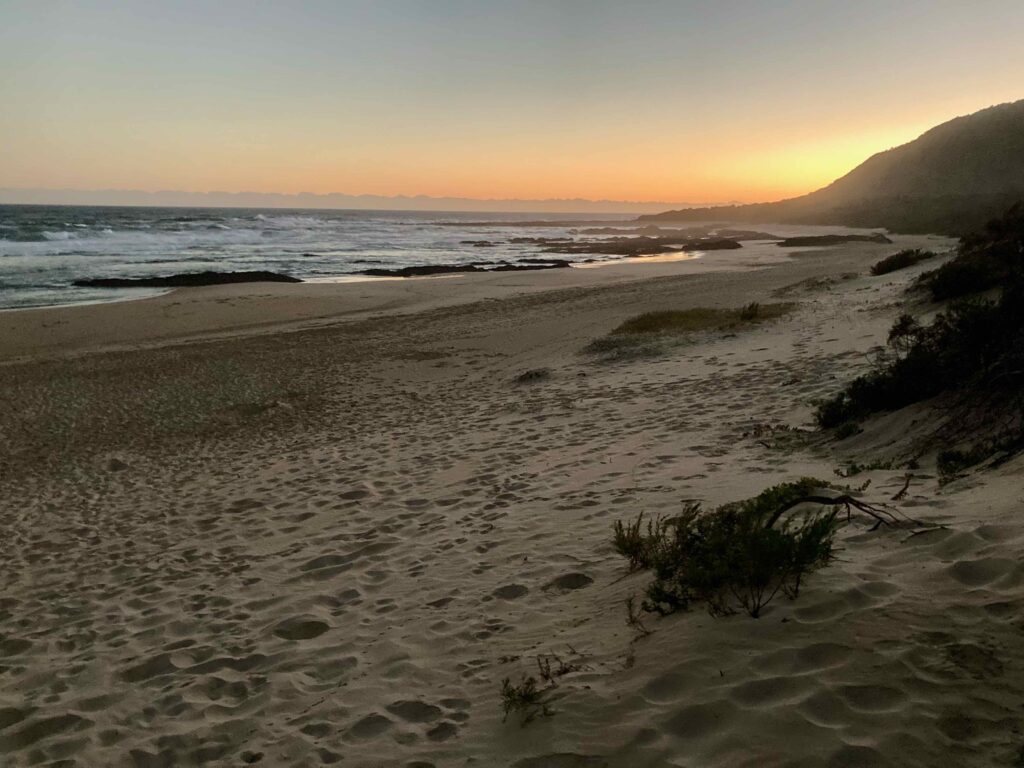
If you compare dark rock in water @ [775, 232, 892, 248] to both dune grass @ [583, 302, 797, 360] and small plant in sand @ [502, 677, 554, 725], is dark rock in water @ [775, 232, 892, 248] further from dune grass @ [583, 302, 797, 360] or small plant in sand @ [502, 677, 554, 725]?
small plant in sand @ [502, 677, 554, 725]

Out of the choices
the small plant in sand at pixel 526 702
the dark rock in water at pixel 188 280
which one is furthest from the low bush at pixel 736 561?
the dark rock in water at pixel 188 280

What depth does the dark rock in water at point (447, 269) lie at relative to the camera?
35281 mm

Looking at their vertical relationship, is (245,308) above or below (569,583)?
above

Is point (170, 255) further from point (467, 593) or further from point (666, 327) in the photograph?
point (467, 593)

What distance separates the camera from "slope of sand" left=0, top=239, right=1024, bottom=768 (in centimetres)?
279

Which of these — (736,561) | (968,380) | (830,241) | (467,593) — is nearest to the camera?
(736,561)

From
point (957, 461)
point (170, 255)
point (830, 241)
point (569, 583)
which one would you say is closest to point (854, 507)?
point (957, 461)

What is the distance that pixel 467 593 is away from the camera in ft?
15.1

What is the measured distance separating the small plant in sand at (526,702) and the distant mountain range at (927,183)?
58.5 meters

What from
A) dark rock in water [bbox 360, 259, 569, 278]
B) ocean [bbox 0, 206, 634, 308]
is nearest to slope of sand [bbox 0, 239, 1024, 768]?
ocean [bbox 0, 206, 634, 308]

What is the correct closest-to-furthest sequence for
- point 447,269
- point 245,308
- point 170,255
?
point 245,308, point 447,269, point 170,255

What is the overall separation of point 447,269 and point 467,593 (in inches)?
1334

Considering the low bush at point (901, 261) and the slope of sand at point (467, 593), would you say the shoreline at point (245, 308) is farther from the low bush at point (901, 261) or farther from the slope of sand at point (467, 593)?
the low bush at point (901, 261)

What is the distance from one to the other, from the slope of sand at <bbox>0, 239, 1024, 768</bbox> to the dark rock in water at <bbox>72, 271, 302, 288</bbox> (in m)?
20.5
